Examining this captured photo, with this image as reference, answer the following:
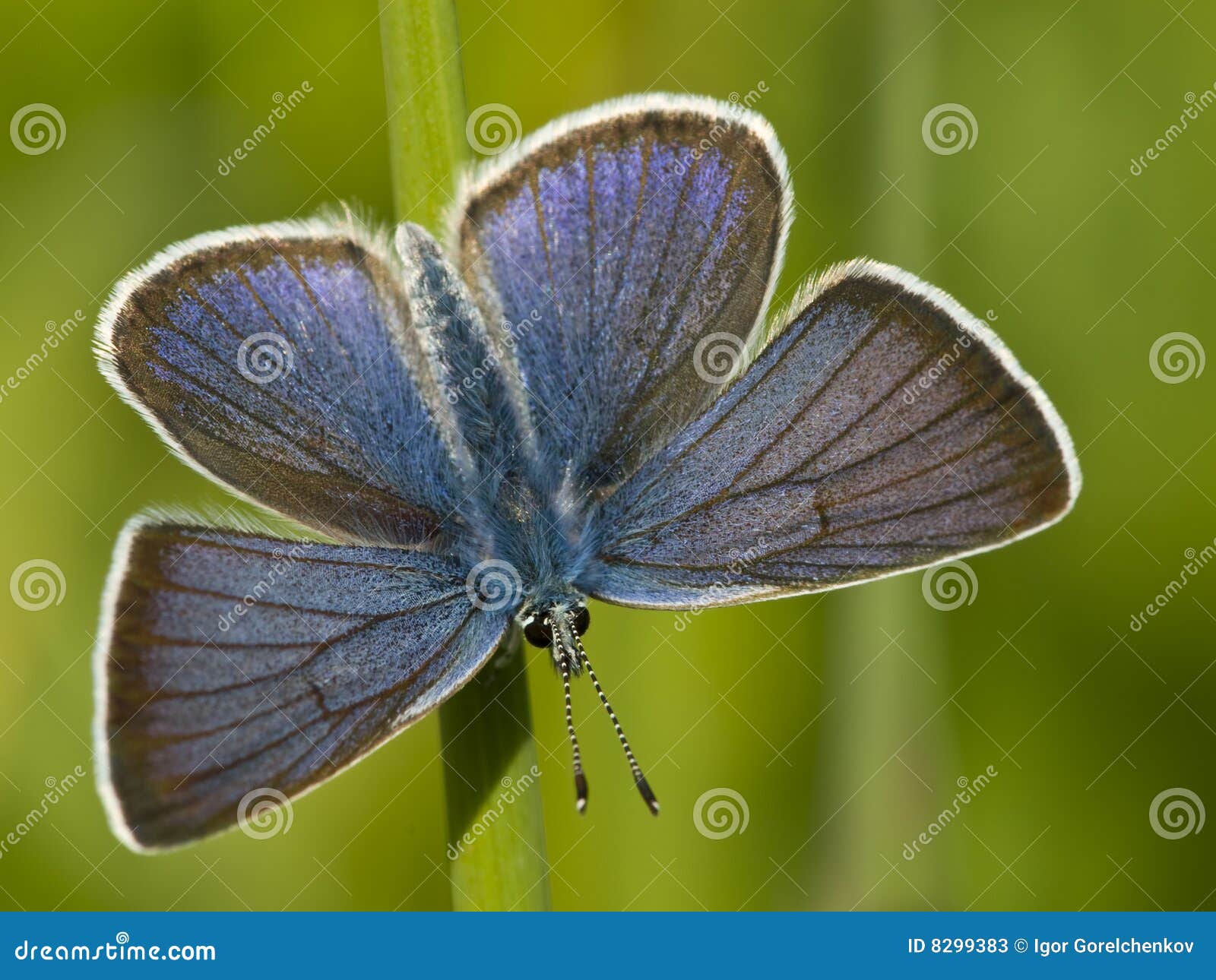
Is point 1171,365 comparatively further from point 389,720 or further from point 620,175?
point 389,720

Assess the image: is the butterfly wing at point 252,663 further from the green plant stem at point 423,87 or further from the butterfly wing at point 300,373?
the green plant stem at point 423,87

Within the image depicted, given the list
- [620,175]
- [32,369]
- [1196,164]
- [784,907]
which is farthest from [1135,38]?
[32,369]

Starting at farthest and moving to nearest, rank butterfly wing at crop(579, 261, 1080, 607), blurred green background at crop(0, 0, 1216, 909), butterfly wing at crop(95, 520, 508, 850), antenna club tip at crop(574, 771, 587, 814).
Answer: blurred green background at crop(0, 0, 1216, 909)
butterfly wing at crop(579, 261, 1080, 607)
antenna club tip at crop(574, 771, 587, 814)
butterfly wing at crop(95, 520, 508, 850)

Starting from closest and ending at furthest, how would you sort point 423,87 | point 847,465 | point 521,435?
1. point 423,87
2. point 847,465
3. point 521,435

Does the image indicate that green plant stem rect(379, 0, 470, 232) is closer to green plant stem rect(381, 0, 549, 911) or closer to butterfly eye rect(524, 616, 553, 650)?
green plant stem rect(381, 0, 549, 911)

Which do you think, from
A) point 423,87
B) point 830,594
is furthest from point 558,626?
point 423,87

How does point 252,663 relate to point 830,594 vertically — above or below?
below

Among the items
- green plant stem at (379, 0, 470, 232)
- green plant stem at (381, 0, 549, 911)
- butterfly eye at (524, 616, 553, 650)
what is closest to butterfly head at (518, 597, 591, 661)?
butterfly eye at (524, 616, 553, 650)

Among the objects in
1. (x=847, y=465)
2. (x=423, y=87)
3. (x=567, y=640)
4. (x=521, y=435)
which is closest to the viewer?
(x=423, y=87)

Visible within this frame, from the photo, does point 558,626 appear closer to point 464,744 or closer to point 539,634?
point 539,634
